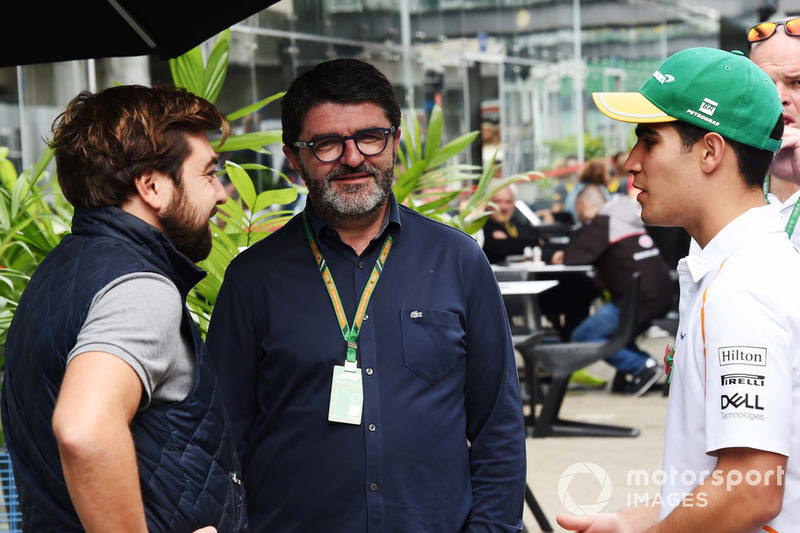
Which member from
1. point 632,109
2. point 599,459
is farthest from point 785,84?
point 599,459

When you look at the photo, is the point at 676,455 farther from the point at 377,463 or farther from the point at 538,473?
the point at 538,473

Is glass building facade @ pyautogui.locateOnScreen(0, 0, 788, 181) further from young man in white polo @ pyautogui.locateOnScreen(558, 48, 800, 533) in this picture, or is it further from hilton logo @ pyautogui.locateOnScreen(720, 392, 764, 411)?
hilton logo @ pyautogui.locateOnScreen(720, 392, 764, 411)

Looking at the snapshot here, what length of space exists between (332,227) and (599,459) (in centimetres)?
457

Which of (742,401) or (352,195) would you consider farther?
(352,195)

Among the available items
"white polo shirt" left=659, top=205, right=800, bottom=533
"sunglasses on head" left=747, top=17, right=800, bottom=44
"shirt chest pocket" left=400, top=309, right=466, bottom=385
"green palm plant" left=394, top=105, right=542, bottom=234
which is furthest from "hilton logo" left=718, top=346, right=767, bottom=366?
"green palm plant" left=394, top=105, right=542, bottom=234

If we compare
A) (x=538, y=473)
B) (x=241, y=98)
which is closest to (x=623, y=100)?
(x=538, y=473)

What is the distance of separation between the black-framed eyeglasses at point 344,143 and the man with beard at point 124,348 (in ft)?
1.28

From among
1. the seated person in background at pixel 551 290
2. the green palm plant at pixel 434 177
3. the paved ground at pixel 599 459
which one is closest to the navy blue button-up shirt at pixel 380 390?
the green palm plant at pixel 434 177

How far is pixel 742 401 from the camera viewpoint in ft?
4.97

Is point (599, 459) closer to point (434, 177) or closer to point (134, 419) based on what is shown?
point (434, 177)

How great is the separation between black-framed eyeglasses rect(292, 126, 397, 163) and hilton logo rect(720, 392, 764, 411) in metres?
1.08

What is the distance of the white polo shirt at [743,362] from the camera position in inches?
59.6

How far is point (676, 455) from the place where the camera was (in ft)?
5.56

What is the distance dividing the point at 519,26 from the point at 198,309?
15.4 m
